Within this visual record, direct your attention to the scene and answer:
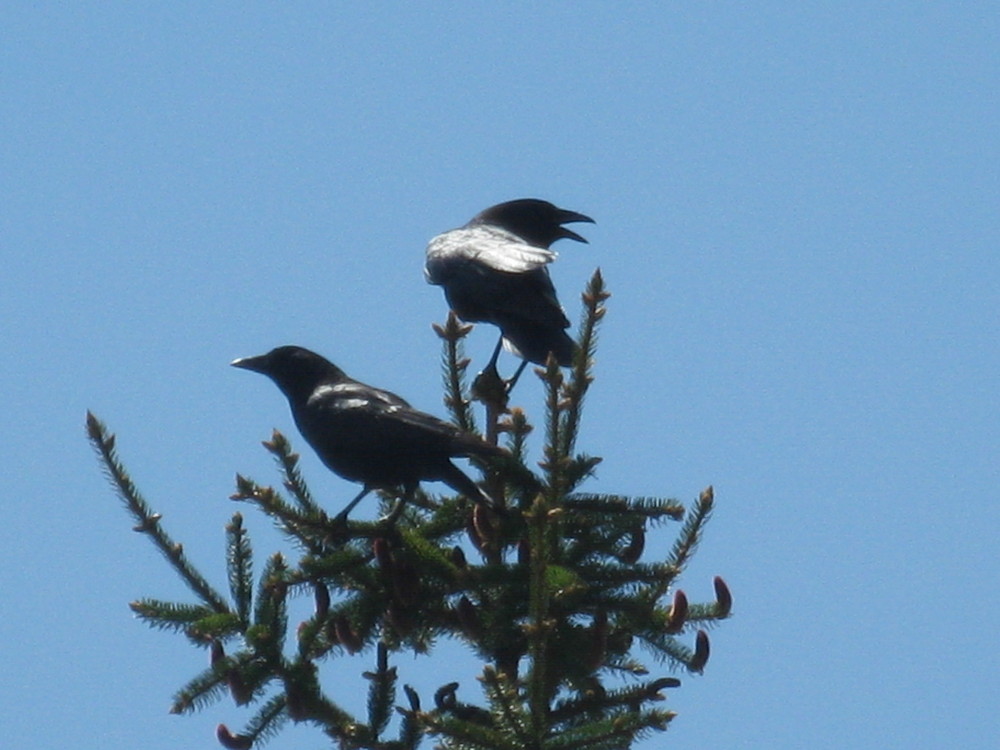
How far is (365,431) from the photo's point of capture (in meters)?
5.30

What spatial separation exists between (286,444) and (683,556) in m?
1.29

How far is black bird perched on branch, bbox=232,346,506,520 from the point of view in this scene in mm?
4867

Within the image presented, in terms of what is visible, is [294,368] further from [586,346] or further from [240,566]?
[586,346]

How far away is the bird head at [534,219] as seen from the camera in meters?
8.08

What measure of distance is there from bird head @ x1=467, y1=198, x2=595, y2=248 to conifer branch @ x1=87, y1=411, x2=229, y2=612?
411 centimetres

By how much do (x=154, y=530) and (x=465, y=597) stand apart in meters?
0.93

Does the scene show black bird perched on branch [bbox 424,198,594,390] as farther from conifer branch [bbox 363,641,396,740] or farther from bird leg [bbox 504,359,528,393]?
conifer branch [bbox 363,641,396,740]

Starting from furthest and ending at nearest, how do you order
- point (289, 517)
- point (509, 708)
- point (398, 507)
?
point (398, 507) < point (289, 517) < point (509, 708)

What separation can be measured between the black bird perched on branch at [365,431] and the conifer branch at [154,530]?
55 centimetres

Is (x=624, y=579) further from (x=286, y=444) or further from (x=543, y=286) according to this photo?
(x=543, y=286)

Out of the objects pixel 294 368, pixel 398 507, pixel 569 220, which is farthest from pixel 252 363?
pixel 569 220

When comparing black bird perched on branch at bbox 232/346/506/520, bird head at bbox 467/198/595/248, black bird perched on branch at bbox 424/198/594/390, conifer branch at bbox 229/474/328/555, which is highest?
bird head at bbox 467/198/595/248

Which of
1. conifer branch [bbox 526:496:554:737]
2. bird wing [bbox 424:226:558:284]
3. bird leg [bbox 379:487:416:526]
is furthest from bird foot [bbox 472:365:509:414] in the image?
conifer branch [bbox 526:496:554:737]

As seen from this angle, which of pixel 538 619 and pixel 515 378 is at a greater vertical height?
pixel 515 378
